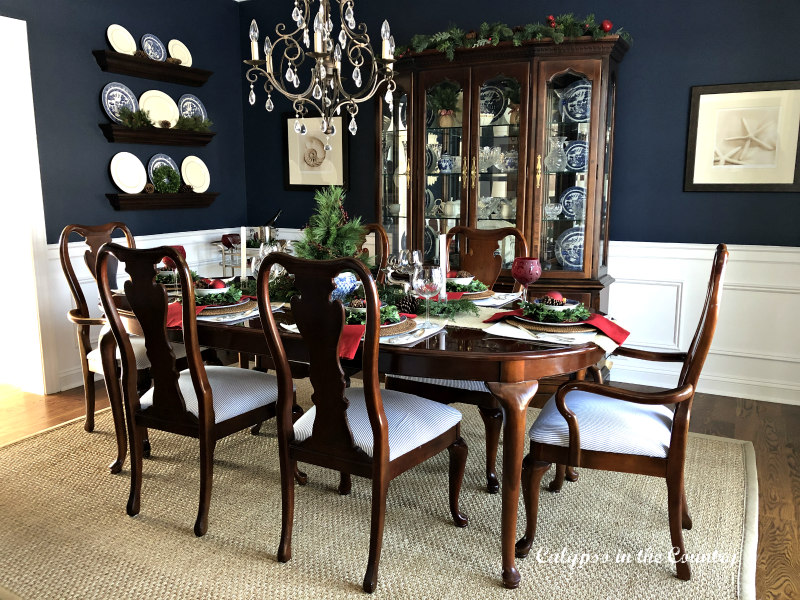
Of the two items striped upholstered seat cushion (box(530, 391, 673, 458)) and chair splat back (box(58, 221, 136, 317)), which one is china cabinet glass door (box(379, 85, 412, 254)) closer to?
chair splat back (box(58, 221, 136, 317))

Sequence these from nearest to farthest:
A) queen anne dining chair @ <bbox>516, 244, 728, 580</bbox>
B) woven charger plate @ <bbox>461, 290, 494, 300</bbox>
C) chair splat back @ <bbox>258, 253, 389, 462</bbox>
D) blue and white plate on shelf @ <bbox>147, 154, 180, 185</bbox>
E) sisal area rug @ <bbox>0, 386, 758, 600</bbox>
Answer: chair splat back @ <bbox>258, 253, 389, 462</bbox> < queen anne dining chair @ <bbox>516, 244, 728, 580</bbox> < sisal area rug @ <bbox>0, 386, 758, 600</bbox> < woven charger plate @ <bbox>461, 290, 494, 300</bbox> < blue and white plate on shelf @ <bbox>147, 154, 180, 185</bbox>

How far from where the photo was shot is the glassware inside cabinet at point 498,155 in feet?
12.5

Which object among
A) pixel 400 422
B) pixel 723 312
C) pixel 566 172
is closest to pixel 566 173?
pixel 566 172

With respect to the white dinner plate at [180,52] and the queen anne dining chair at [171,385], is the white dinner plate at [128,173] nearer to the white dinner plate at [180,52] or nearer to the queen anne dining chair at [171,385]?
the white dinner plate at [180,52]

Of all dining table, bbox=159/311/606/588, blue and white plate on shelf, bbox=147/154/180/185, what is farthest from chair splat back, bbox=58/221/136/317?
dining table, bbox=159/311/606/588

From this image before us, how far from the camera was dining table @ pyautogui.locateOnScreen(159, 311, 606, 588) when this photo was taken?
Answer: 1.91 m

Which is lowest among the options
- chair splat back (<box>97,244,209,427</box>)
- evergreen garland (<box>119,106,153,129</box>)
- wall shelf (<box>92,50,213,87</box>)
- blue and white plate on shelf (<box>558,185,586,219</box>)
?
chair splat back (<box>97,244,209,427</box>)

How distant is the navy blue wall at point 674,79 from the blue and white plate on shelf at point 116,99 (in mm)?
1982

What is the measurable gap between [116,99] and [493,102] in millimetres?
2341

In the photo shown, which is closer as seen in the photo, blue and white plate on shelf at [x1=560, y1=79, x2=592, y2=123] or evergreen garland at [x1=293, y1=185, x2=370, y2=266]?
evergreen garland at [x1=293, y1=185, x2=370, y2=266]

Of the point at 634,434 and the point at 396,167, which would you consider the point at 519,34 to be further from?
the point at 634,434

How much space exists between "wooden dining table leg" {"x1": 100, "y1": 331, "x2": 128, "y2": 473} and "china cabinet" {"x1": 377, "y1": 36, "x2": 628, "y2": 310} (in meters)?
1.98

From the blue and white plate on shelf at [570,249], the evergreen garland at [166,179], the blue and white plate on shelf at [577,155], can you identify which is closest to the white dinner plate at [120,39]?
the evergreen garland at [166,179]

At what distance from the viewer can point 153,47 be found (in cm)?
431
